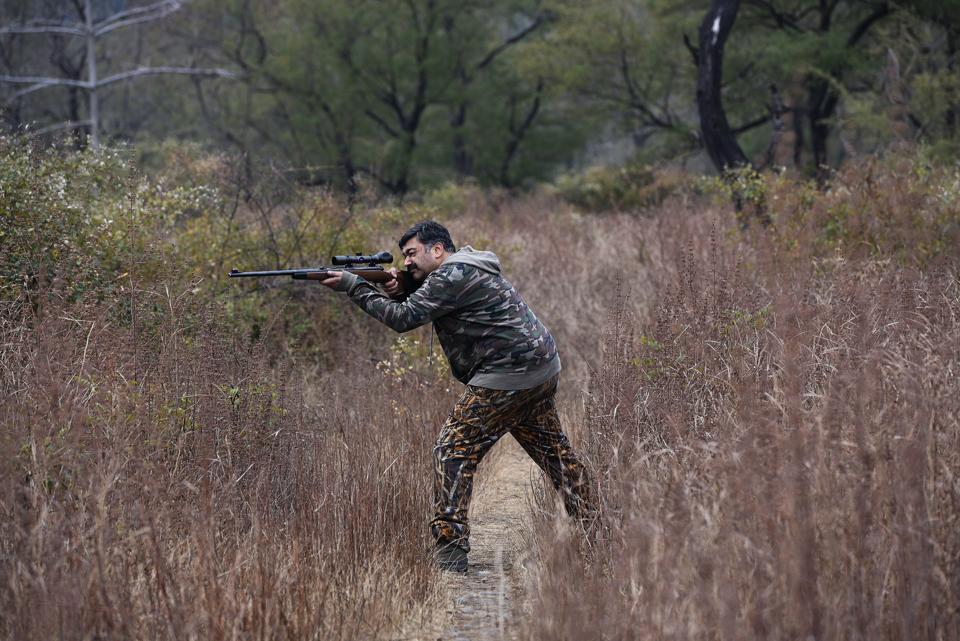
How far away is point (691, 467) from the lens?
4.43m

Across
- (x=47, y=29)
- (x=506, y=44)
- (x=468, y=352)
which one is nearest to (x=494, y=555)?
(x=468, y=352)

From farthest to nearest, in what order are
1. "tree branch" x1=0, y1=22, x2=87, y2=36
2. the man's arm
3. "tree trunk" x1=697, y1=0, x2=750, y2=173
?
"tree branch" x1=0, y1=22, x2=87, y2=36, "tree trunk" x1=697, y1=0, x2=750, y2=173, the man's arm

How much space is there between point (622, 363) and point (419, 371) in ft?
7.54

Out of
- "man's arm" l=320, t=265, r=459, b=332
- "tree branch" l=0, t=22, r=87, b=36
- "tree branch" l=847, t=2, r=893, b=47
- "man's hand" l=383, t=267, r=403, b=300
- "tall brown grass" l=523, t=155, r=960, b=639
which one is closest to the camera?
"tall brown grass" l=523, t=155, r=960, b=639

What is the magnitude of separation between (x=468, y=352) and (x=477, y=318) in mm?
192

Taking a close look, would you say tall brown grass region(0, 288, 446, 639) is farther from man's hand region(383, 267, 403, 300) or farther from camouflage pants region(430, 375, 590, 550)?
man's hand region(383, 267, 403, 300)

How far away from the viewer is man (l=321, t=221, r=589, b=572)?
480cm

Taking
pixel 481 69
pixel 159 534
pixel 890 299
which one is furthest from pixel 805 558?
pixel 481 69

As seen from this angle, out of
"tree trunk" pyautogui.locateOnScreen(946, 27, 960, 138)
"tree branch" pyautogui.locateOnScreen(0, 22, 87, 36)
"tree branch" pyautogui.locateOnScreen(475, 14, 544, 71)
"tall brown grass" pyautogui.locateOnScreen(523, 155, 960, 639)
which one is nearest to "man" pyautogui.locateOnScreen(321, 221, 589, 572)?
"tall brown grass" pyautogui.locateOnScreen(523, 155, 960, 639)

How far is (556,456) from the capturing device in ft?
16.7

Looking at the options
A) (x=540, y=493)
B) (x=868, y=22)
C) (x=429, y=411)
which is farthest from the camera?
(x=868, y=22)

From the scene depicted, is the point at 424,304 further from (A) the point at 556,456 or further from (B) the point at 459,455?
(A) the point at 556,456

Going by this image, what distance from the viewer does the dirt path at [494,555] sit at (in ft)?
14.4

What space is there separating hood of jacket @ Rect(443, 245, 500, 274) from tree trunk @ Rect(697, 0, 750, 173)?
35.2 ft
